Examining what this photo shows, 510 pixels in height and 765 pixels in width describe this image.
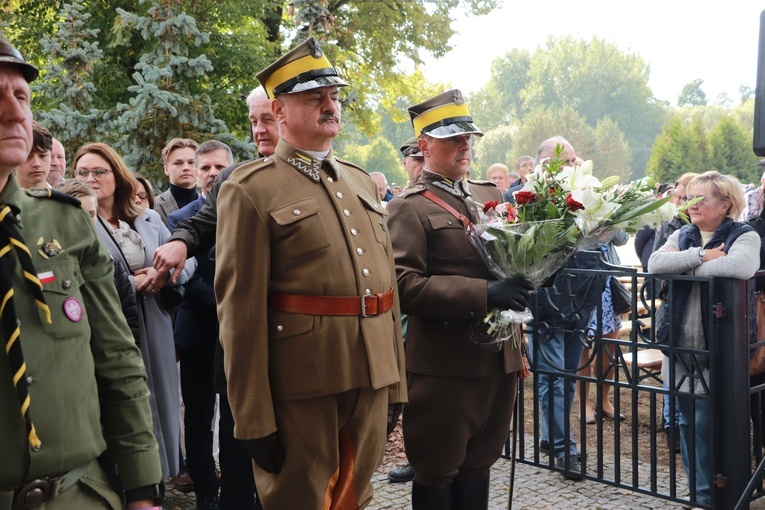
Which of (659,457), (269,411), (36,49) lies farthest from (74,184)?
(36,49)

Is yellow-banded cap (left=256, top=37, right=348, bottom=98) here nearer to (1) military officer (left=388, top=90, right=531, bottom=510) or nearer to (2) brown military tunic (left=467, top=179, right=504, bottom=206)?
(1) military officer (left=388, top=90, right=531, bottom=510)

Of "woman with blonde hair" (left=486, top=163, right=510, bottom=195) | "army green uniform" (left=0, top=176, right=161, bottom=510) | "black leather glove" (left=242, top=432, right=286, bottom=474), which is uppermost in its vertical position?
"woman with blonde hair" (left=486, top=163, right=510, bottom=195)

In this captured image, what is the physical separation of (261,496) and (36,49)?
10621 millimetres

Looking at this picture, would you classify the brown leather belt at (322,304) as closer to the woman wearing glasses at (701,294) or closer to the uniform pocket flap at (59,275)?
the uniform pocket flap at (59,275)

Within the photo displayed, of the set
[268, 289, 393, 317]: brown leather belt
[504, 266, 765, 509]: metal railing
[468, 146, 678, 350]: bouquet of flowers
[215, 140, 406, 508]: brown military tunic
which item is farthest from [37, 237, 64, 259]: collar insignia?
[504, 266, 765, 509]: metal railing

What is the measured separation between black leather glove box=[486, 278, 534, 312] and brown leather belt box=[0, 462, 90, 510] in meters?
2.23

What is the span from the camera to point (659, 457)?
627 centimetres

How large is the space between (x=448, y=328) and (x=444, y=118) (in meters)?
0.99

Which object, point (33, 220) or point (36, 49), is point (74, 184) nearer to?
point (33, 220)

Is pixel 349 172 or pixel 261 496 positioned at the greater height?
pixel 349 172

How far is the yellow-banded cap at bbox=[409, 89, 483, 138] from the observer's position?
12.7 ft

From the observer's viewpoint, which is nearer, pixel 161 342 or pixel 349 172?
pixel 349 172

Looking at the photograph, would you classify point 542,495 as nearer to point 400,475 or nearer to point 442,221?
point 400,475

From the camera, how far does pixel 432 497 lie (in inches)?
152
